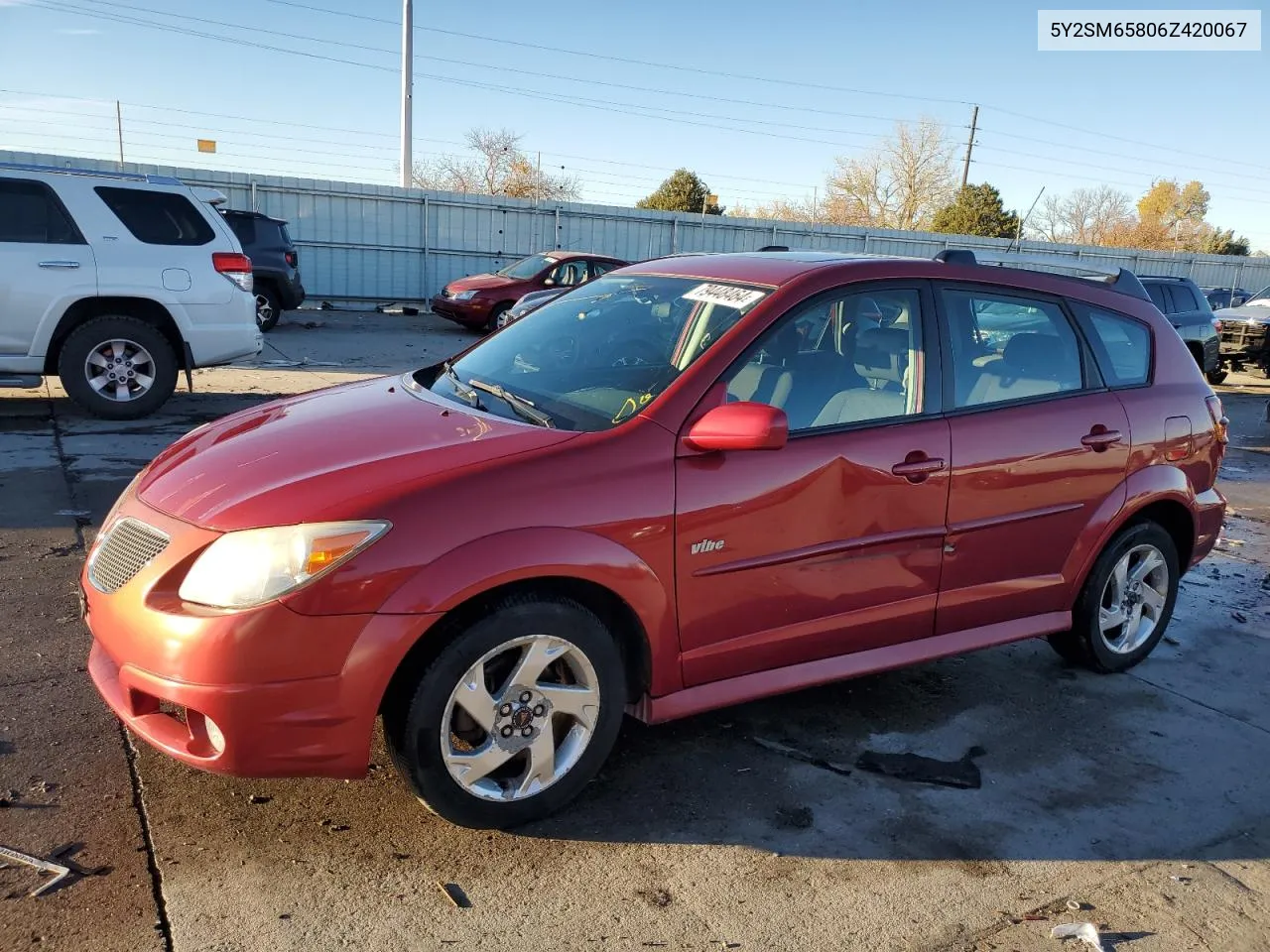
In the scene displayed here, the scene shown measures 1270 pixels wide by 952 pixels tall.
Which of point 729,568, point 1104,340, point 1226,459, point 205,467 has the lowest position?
point 1226,459

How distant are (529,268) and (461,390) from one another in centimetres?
1451

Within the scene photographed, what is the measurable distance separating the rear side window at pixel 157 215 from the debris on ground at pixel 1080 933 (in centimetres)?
834

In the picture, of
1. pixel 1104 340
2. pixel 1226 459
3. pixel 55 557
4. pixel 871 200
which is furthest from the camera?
pixel 871 200

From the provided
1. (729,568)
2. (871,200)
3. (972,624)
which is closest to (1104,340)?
(972,624)

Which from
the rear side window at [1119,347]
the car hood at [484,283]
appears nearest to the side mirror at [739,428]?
the rear side window at [1119,347]

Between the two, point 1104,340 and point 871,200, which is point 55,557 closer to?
point 1104,340

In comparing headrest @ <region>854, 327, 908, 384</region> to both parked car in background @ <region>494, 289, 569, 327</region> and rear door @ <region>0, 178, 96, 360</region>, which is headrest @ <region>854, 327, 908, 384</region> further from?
rear door @ <region>0, 178, 96, 360</region>

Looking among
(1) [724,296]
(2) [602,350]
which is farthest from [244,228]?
(1) [724,296]

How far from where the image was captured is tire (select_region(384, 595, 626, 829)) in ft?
9.16

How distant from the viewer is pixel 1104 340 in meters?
4.37

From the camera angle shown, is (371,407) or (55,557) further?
(55,557)

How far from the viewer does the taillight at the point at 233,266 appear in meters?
8.69

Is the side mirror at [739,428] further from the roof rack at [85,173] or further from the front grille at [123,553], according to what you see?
the roof rack at [85,173]

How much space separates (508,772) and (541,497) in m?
0.88
